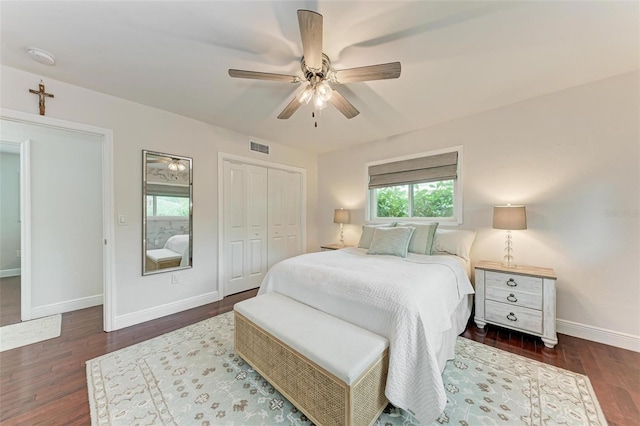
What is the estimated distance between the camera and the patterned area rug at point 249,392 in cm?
140

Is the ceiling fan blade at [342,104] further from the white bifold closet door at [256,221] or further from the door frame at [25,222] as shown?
the door frame at [25,222]

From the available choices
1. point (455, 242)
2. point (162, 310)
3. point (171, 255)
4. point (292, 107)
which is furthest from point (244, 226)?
point (455, 242)

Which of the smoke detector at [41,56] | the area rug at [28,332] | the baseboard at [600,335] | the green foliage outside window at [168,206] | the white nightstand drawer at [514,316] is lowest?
the area rug at [28,332]

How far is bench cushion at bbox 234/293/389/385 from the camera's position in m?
1.24

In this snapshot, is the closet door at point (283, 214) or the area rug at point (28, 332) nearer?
the area rug at point (28, 332)

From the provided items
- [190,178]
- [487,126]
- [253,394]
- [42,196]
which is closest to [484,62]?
[487,126]

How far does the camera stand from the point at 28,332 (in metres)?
Result: 2.40

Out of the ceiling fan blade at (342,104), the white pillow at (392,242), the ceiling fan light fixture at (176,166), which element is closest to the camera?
the ceiling fan blade at (342,104)

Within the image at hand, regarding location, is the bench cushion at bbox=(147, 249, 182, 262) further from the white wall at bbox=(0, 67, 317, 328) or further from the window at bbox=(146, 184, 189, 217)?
the window at bbox=(146, 184, 189, 217)

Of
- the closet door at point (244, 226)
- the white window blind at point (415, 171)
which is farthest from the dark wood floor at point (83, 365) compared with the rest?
the white window blind at point (415, 171)

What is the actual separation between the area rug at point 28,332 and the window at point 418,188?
4201mm

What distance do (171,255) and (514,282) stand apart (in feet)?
12.7

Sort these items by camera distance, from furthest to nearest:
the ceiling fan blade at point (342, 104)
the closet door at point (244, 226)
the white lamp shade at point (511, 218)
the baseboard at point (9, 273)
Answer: the baseboard at point (9, 273), the closet door at point (244, 226), the white lamp shade at point (511, 218), the ceiling fan blade at point (342, 104)

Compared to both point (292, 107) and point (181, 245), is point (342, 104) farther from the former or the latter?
point (181, 245)
